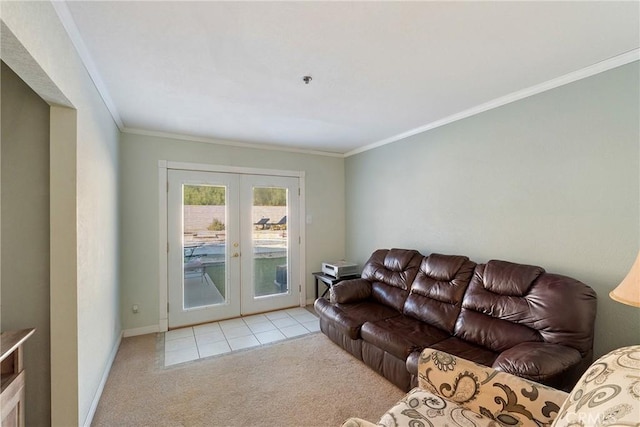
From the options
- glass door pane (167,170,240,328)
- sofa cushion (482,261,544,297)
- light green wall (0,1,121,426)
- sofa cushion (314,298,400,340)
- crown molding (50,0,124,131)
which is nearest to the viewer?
light green wall (0,1,121,426)

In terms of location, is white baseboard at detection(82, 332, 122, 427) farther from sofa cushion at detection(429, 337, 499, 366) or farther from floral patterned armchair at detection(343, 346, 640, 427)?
sofa cushion at detection(429, 337, 499, 366)

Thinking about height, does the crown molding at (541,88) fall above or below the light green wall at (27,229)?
above

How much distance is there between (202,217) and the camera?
147 inches

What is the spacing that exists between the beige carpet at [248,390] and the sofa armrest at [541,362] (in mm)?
929

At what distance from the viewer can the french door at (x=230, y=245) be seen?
3.64 m

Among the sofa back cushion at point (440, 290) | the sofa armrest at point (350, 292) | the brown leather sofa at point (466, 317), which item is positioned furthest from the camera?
the sofa armrest at point (350, 292)

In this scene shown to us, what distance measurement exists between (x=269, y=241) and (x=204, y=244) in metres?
0.91

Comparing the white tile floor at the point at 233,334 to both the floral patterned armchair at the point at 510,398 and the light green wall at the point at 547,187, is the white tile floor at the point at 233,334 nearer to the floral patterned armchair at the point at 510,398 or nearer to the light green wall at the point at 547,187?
the light green wall at the point at 547,187

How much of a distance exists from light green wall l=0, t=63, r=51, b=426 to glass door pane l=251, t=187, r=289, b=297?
2.52 metres

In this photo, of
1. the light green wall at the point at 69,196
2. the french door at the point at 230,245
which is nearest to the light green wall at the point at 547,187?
the french door at the point at 230,245

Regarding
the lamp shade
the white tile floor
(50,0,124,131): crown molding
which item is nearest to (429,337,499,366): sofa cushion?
the lamp shade

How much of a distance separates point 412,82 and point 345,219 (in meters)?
2.84

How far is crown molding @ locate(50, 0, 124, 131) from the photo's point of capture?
141 centimetres

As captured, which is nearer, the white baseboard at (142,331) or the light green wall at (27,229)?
the light green wall at (27,229)
